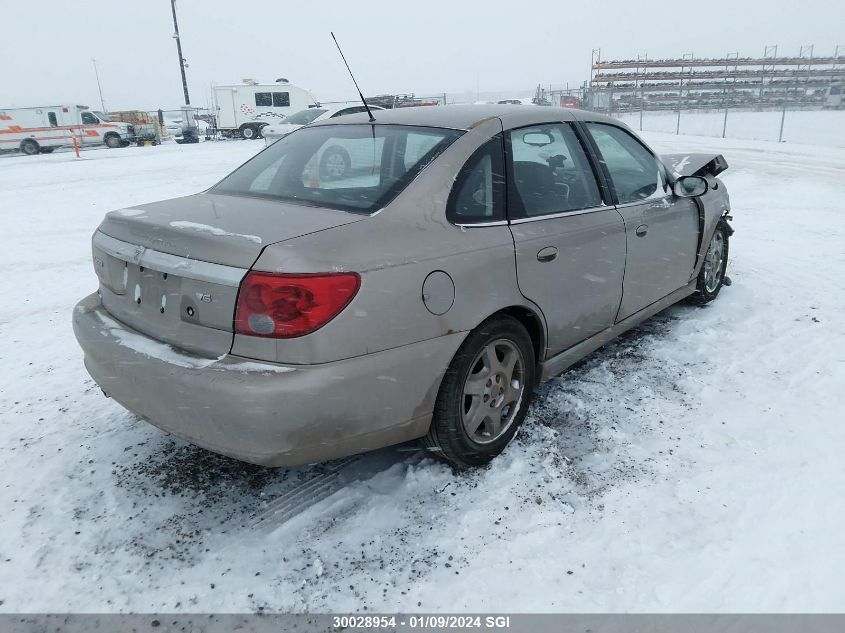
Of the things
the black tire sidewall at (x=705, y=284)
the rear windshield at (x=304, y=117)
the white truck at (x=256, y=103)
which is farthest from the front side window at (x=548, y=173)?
the white truck at (x=256, y=103)

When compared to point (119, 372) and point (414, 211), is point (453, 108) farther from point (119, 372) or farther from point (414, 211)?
point (119, 372)

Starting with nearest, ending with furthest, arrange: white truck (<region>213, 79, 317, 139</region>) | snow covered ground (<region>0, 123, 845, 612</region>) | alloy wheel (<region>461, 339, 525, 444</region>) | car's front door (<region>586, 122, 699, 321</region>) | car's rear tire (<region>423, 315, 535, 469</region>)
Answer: snow covered ground (<region>0, 123, 845, 612</region>), car's rear tire (<region>423, 315, 535, 469</region>), alloy wheel (<region>461, 339, 525, 444</region>), car's front door (<region>586, 122, 699, 321</region>), white truck (<region>213, 79, 317, 139</region>)

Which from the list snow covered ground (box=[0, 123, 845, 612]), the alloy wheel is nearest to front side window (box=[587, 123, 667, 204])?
snow covered ground (box=[0, 123, 845, 612])

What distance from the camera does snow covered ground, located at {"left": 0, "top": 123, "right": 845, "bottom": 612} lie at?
2.20 m

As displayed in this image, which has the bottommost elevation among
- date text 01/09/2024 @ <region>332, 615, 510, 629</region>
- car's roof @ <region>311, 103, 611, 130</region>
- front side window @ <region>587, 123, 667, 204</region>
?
date text 01/09/2024 @ <region>332, 615, 510, 629</region>

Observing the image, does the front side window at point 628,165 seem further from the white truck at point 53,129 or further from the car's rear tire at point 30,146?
the car's rear tire at point 30,146

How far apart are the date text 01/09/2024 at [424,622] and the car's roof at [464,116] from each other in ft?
7.11

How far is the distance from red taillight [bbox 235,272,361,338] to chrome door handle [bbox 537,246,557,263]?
3.91 ft

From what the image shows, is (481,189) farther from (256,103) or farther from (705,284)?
(256,103)

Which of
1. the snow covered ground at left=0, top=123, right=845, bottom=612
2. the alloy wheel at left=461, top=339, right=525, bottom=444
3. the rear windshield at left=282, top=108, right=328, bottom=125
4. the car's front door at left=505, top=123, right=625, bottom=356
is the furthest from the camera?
the rear windshield at left=282, top=108, right=328, bottom=125

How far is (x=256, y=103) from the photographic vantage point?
32.1 m

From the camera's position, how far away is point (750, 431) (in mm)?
3160

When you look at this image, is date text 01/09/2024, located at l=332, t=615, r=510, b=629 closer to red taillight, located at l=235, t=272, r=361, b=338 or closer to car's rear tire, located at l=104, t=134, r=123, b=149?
red taillight, located at l=235, t=272, r=361, b=338

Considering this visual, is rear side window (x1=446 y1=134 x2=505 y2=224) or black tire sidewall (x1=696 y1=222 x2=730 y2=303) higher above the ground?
rear side window (x1=446 y1=134 x2=505 y2=224)
